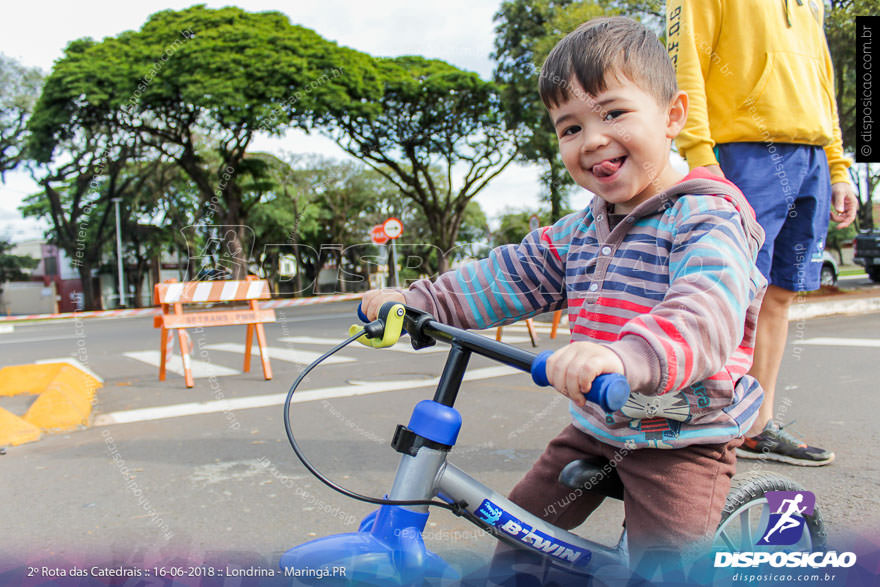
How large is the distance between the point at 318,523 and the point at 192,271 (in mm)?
3198

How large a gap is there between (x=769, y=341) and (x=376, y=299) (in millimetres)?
1955

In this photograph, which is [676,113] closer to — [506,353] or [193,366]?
[506,353]

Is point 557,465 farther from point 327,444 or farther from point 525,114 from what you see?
point 525,114

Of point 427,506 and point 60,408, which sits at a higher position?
point 427,506

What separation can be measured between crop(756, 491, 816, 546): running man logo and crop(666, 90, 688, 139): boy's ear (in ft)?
2.63

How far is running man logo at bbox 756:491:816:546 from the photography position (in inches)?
55.7

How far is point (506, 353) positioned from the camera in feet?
3.38

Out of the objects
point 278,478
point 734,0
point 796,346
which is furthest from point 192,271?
point 796,346

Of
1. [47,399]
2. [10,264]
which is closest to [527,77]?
[47,399]

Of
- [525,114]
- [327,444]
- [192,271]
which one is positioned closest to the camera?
[327,444]

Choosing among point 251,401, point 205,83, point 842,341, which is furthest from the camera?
point 205,83

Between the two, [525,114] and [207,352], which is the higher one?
[525,114]

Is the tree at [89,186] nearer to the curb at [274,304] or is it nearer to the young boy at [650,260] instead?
the curb at [274,304]

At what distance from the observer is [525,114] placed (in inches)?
821
